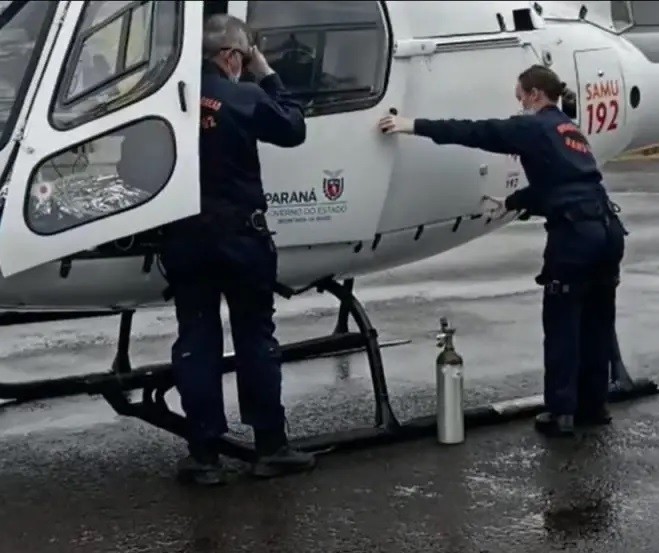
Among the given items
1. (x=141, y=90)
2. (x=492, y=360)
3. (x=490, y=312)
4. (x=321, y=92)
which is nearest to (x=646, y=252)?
(x=490, y=312)

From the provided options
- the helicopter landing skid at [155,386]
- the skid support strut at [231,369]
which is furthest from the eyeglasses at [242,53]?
the skid support strut at [231,369]

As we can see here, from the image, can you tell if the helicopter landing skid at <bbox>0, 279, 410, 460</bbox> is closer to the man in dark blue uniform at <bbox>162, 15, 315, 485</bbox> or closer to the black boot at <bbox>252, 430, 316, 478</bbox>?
the black boot at <bbox>252, 430, 316, 478</bbox>

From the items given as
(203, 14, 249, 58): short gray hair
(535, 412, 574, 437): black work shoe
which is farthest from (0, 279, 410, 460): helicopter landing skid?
(203, 14, 249, 58): short gray hair

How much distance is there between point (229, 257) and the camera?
18.1ft

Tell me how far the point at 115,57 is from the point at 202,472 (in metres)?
1.69

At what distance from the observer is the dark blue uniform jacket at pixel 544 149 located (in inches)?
241

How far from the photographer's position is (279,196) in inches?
233

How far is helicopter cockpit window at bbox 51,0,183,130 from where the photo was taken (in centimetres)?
527

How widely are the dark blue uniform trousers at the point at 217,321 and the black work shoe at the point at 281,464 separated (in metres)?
0.14

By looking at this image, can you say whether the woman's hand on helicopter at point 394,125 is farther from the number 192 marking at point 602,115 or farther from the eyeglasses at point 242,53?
the number 192 marking at point 602,115

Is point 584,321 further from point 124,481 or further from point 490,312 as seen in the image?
point 490,312

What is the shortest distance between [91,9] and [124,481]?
193 cm

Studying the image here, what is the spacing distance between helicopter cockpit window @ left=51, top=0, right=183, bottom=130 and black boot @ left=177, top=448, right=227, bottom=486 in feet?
4.83

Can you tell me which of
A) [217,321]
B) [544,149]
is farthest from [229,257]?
[544,149]
